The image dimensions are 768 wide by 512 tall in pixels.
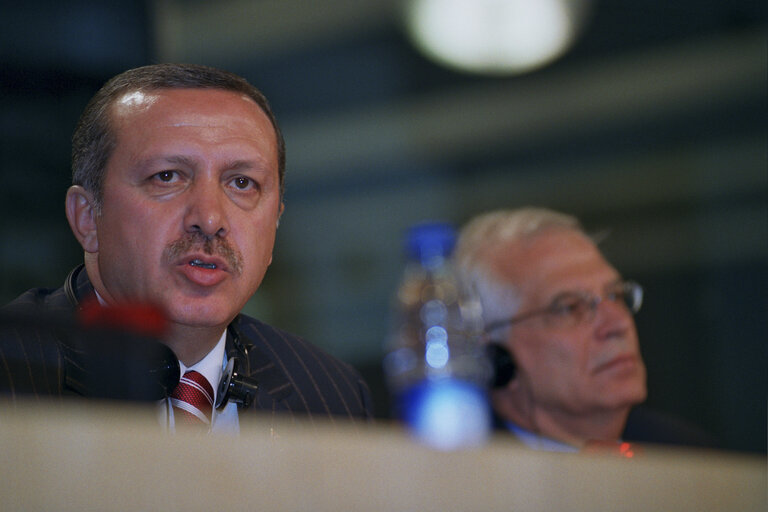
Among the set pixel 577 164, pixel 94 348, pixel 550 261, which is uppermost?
pixel 577 164

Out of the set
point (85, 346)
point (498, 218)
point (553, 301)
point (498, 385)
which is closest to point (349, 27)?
point (498, 218)

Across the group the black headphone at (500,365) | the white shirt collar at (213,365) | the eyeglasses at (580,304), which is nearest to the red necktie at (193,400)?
the white shirt collar at (213,365)

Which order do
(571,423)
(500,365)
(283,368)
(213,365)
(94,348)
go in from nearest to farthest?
(94,348) → (213,365) → (283,368) → (500,365) → (571,423)

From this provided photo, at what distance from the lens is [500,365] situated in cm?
182

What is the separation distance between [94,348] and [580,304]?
1.66 metres

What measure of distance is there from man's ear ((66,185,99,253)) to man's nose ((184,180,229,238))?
144mm

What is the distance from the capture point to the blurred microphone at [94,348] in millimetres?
526

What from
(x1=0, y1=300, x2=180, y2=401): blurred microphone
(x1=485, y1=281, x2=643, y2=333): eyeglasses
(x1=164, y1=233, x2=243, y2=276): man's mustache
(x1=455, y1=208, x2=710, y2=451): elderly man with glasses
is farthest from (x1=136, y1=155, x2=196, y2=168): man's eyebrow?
(x1=485, y1=281, x2=643, y2=333): eyeglasses

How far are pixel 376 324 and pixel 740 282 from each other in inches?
60.9

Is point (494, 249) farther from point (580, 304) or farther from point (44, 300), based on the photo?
point (44, 300)

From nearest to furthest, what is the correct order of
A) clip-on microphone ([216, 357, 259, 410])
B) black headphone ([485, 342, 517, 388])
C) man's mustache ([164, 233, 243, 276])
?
clip-on microphone ([216, 357, 259, 410])
man's mustache ([164, 233, 243, 276])
black headphone ([485, 342, 517, 388])

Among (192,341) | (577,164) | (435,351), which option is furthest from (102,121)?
(577,164)

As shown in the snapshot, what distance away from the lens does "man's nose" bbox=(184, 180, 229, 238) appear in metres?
1.14

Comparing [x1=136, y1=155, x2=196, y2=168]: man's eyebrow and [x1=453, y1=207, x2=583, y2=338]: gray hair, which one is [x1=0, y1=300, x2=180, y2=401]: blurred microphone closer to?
[x1=136, y1=155, x2=196, y2=168]: man's eyebrow
